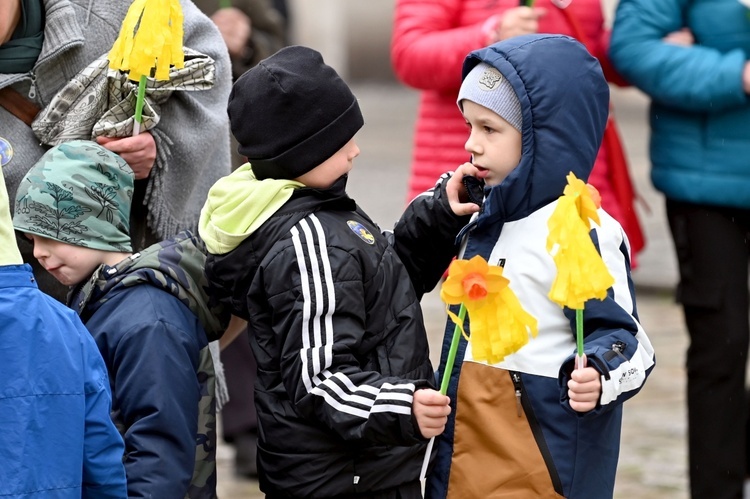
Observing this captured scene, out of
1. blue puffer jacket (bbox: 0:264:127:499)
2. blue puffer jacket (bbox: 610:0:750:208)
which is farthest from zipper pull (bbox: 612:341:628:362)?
blue puffer jacket (bbox: 610:0:750:208)

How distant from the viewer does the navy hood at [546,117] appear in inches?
112

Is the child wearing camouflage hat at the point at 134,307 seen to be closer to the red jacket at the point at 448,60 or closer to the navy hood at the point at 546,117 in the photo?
the navy hood at the point at 546,117

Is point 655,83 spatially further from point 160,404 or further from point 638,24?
point 160,404

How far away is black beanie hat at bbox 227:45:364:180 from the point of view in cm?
280

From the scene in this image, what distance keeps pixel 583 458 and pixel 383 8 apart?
16138 millimetres

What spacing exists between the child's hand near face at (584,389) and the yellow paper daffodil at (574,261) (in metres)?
0.18

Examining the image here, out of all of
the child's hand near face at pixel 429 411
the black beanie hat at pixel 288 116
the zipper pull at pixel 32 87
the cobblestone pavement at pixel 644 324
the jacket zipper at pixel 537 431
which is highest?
the black beanie hat at pixel 288 116

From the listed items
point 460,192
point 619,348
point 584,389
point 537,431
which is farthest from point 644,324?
point 584,389

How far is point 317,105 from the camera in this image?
2.82 metres

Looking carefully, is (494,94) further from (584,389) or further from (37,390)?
(37,390)

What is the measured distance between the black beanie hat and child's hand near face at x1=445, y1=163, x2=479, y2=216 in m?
0.29

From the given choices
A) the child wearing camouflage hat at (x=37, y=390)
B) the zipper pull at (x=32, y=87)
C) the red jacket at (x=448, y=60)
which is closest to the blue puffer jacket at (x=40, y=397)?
the child wearing camouflage hat at (x=37, y=390)

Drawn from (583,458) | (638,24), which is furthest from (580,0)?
(583,458)

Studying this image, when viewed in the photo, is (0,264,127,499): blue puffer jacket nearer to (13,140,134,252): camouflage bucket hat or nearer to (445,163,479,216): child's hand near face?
(13,140,134,252): camouflage bucket hat
